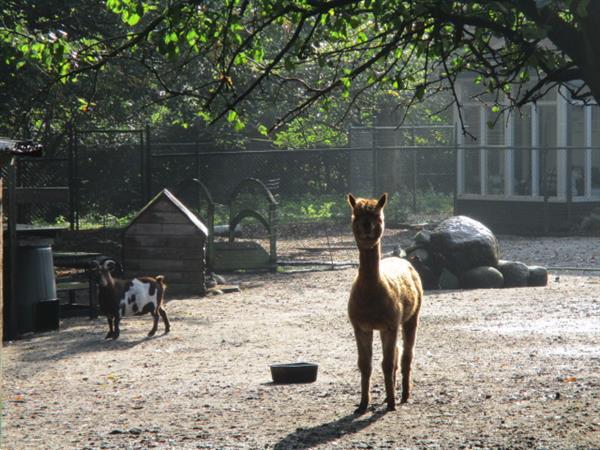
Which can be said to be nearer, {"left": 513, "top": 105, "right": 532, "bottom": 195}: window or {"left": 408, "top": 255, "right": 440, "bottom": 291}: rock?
{"left": 408, "top": 255, "right": 440, "bottom": 291}: rock

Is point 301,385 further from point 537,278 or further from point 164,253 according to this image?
point 537,278

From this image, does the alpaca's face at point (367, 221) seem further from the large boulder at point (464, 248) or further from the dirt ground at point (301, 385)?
the large boulder at point (464, 248)

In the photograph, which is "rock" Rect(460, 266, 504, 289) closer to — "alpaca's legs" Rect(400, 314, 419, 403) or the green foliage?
"alpaca's legs" Rect(400, 314, 419, 403)

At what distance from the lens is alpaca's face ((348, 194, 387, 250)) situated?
887 cm

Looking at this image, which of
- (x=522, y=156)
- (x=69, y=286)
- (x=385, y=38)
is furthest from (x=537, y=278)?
(x=522, y=156)

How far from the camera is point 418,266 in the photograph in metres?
17.7

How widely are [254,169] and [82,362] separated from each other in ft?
69.2

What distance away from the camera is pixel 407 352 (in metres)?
9.62

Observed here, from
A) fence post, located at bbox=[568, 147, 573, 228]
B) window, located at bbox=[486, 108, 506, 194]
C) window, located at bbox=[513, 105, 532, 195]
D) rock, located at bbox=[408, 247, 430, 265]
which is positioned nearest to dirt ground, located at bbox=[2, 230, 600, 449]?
rock, located at bbox=[408, 247, 430, 265]

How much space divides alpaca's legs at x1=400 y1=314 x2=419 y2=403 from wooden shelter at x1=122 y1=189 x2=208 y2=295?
720 cm

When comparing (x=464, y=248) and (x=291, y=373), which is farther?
(x=464, y=248)

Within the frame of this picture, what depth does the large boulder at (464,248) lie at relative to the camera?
704 inches

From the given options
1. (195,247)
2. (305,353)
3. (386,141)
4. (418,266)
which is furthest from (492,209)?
(305,353)

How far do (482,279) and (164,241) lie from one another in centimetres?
450
